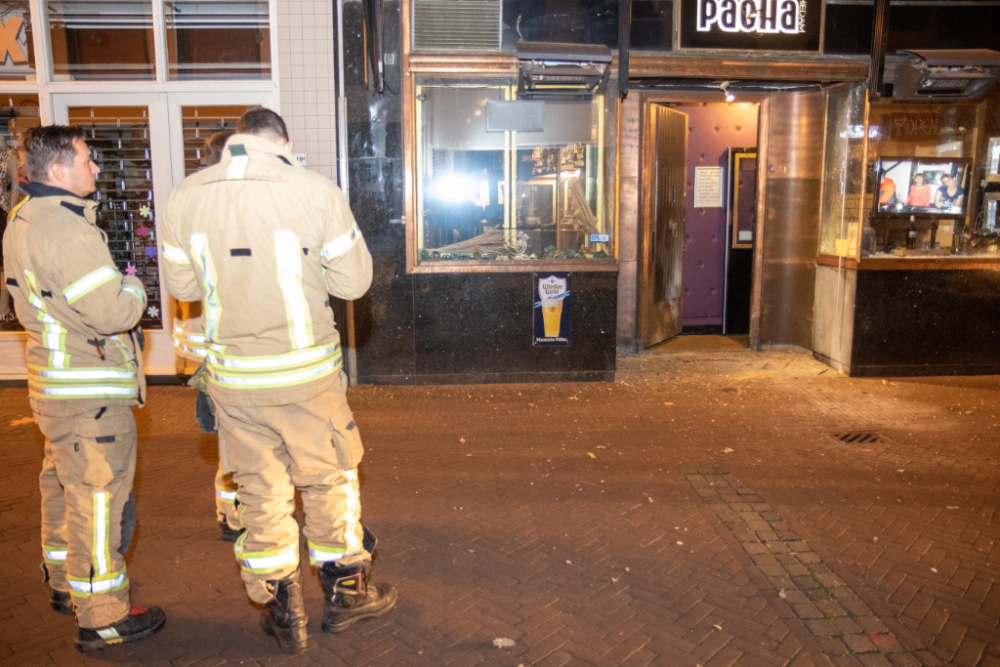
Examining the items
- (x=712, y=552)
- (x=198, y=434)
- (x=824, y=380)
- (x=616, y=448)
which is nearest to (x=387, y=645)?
(x=712, y=552)

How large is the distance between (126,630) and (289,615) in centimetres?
76

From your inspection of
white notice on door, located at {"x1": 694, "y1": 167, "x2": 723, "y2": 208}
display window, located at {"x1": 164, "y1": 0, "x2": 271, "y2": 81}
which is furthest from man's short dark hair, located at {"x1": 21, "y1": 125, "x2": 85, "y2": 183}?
white notice on door, located at {"x1": 694, "y1": 167, "x2": 723, "y2": 208}

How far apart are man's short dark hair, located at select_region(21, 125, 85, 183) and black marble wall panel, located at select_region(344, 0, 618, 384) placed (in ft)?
14.9

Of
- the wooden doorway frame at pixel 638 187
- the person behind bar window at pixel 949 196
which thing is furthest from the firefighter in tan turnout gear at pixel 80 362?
the person behind bar window at pixel 949 196

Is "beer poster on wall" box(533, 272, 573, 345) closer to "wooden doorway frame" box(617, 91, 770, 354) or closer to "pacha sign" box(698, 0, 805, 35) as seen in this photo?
"wooden doorway frame" box(617, 91, 770, 354)

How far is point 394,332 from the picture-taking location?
8.18 m

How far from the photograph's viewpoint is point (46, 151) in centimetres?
341

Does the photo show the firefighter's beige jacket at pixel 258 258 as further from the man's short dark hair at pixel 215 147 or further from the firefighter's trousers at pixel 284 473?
the man's short dark hair at pixel 215 147

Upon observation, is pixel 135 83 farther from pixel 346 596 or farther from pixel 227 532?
pixel 346 596

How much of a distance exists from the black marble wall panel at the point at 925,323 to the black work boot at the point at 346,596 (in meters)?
6.57

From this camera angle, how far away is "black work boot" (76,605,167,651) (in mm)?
3500

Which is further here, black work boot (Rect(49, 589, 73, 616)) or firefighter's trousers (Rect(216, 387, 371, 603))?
black work boot (Rect(49, 589, 73, 616))

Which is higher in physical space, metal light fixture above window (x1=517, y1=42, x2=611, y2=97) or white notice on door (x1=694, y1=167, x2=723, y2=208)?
metal light fixture above window (x1=517, y1=42, x2=611, y2=97)

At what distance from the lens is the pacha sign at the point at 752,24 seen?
8141 mm
